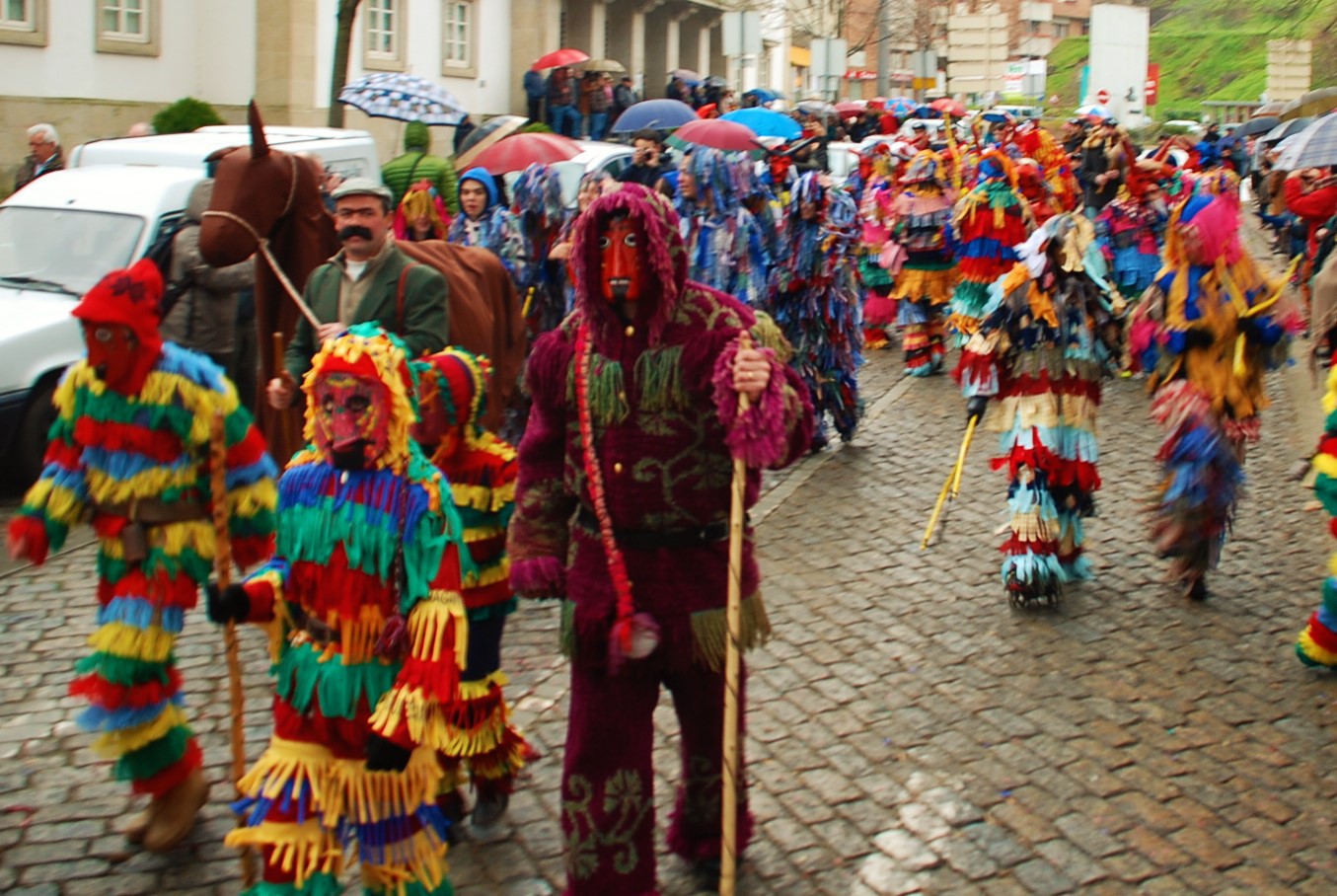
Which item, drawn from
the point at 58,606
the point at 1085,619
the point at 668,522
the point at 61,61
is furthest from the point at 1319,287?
the point at 61,61

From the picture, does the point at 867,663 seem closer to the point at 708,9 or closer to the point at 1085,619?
the point at 1085,619

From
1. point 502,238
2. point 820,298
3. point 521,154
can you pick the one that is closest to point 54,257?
point 502,238

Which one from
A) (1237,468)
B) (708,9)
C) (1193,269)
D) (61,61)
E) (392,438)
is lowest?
(1237,468)

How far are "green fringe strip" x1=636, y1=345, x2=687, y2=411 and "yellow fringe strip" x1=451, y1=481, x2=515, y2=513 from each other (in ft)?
3.71

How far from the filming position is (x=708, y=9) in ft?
149

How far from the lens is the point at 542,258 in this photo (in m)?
9.76

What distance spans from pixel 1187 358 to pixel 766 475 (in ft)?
12.8

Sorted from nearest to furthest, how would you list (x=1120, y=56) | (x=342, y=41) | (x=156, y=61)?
(x=342, y=41) < (x=156, y=61) < (x=1120, y=56)

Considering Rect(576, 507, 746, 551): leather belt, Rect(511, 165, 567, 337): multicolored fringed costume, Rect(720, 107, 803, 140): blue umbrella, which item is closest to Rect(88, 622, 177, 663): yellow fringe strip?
Rect(576, 507, 746, 551): leather belt

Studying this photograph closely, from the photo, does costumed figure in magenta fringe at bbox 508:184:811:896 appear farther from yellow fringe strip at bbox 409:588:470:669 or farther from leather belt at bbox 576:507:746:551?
yellow fringe strip at bbox 409:588:470:669

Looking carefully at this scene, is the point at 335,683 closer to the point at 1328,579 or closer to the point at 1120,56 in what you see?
the point at 1328,579

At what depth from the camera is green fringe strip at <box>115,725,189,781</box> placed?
5117mm

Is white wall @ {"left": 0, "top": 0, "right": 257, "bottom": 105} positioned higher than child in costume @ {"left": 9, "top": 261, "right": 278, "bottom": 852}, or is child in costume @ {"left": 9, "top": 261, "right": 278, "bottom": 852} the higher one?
white wall @ {"left": 0, "top": 0, "right": 257, "bottom": 105}

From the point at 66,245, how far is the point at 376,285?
565 cm
